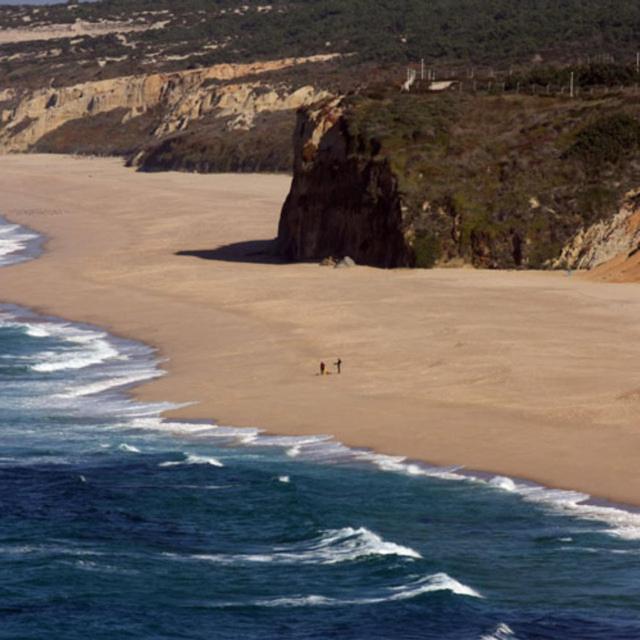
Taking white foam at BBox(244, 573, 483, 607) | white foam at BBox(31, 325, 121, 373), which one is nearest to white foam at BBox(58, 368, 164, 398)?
white foam at BBox(31, 325, 121, 373)

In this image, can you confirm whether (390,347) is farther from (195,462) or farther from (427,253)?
(427,253)

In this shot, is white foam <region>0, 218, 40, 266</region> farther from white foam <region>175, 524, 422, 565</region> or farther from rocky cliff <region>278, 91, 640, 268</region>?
white foam <region>175, 524, 422, 565</region>

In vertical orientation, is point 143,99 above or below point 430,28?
below

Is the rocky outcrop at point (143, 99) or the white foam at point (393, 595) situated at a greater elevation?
the rocky outcrop at point (143, 99)

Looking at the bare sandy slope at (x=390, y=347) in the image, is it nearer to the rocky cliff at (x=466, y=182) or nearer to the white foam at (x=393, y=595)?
the rocky cliff at (x=466, y=182)

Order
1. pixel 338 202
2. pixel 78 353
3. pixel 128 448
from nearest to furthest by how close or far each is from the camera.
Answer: pixel 128 448 → pixel 78 353 → pixel 338 202

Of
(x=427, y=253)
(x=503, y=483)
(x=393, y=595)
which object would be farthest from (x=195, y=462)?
(x=427, y=253)

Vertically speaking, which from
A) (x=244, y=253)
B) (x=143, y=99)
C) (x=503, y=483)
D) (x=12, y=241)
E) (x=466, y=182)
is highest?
(x=143, y=99)

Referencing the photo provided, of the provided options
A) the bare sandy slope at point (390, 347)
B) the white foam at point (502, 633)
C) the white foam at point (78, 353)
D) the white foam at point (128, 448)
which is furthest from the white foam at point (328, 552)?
the white foam at point (78, 353)
